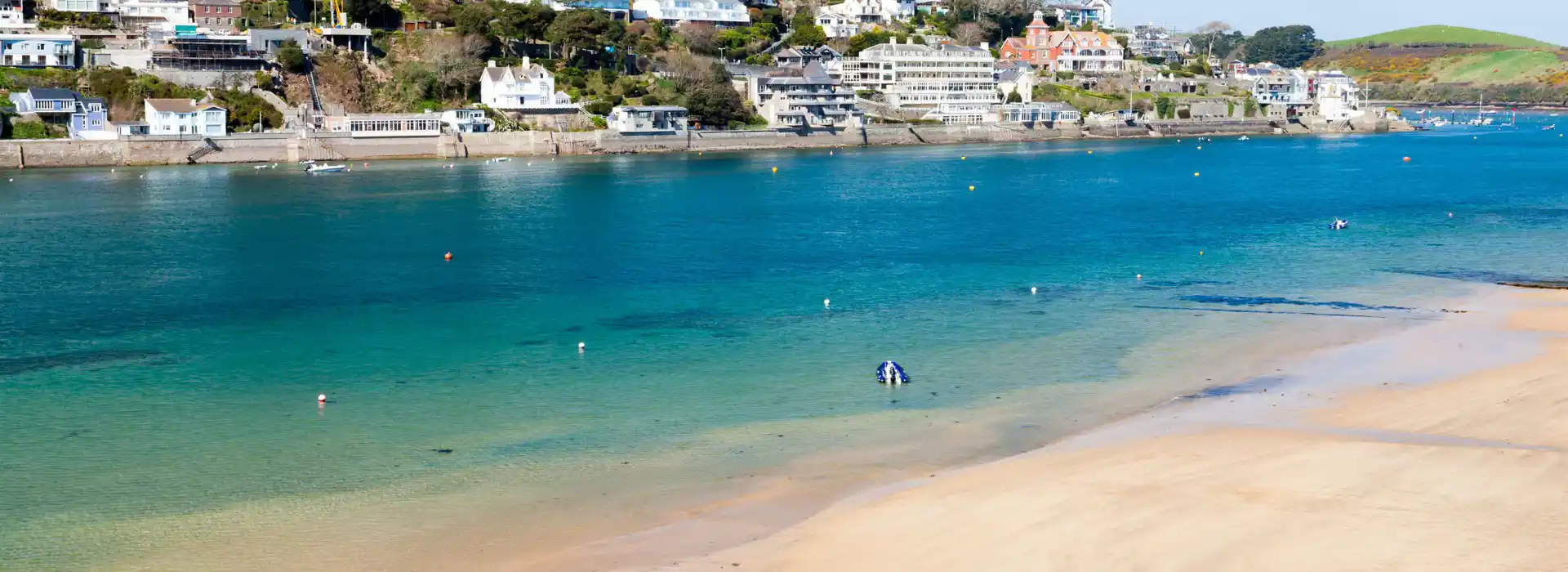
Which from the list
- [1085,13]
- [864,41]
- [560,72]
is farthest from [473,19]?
[1085,13]

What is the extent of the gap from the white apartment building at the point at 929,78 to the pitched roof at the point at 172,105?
4729 centimetres

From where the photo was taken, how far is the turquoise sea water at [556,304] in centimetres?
1698

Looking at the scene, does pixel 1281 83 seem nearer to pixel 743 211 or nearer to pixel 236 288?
pixel 743 211

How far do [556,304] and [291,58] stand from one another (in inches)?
2114

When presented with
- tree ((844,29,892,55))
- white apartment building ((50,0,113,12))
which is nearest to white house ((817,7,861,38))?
tree ((844,29,892,55))

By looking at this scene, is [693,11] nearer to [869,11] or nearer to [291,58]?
[869,11]

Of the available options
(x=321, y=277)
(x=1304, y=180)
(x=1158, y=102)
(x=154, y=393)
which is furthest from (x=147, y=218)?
(x=1158, y=102)

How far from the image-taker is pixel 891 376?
2042 centimetres

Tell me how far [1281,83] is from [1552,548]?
123 m

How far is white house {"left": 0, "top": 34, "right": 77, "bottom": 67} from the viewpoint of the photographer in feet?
232

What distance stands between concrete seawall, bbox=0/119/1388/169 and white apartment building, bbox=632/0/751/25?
19.2 meters

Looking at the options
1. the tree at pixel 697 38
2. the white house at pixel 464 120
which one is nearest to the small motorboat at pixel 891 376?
the white house at pixel 464 120

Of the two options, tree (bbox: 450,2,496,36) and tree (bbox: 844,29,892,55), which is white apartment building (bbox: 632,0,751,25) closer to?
tree (bbox: 844,29,892,55)

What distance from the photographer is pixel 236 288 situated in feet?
100
